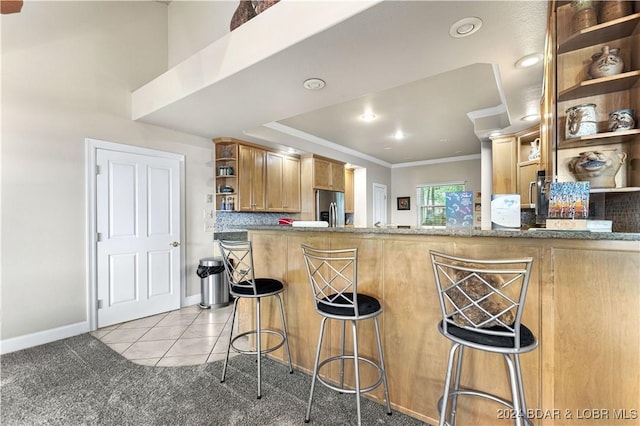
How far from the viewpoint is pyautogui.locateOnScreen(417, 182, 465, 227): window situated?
720 cm

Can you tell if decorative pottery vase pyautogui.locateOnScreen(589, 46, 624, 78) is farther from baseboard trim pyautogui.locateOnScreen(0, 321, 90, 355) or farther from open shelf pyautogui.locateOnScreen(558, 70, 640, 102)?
baseboard trim pyautogui.locateOnScreen(0, 321, 90, 355)

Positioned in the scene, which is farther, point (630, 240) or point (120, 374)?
point (120, 374)

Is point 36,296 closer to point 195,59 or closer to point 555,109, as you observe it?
point 195,59

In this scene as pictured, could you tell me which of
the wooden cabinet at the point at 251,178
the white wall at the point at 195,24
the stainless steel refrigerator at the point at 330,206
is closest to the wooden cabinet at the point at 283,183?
the wooden cabinet at the point at 251,178

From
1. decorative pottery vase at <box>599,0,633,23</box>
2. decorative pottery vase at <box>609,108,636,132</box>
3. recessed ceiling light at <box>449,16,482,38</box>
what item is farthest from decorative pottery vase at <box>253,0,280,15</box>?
decorative pottery vase at <box>609,108,636,132</box>

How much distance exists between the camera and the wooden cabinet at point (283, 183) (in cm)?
480

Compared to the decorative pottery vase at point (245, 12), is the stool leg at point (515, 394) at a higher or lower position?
lower

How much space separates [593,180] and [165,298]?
14.3 feet

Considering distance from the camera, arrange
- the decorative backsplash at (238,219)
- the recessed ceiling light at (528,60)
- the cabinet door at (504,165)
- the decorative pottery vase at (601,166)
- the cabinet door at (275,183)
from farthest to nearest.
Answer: the cabinet door at (275,183) < the decorative backsplash at (238,219) < the cabinet door at (504,165) < the recessed ceiling light at (528,60) < the decorative pottery vase at (601,166)

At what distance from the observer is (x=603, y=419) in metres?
1.29

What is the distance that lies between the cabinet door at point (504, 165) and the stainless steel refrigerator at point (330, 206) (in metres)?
2.63

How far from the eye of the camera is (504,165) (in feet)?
12.8

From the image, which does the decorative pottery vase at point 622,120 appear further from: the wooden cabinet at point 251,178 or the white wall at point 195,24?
the wooden cabinet at point 251,178

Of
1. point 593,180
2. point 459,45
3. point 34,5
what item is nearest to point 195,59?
point 34,5
